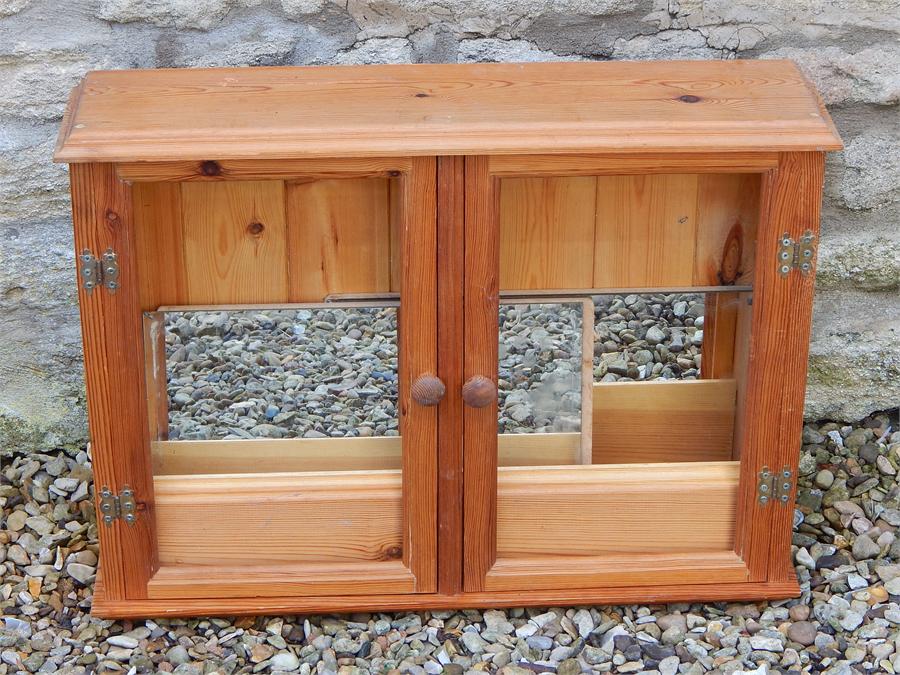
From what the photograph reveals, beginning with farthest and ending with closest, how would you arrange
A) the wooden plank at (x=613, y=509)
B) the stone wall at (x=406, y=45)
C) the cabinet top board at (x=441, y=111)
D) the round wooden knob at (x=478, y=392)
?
the stone wall at (x=406, y=45), the wooden plank at (x=613, y=509), the round wooden knob at (x=478, y=392), the cabinet top board at (x=441, y=111)

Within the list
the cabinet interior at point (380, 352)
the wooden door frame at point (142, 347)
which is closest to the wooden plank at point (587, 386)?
the cabinet interior at point (380, 352)

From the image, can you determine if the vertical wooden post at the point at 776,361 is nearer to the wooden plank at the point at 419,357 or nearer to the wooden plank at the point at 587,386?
the wooden plank at the point at 587,386

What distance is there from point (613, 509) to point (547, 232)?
0.45 metres

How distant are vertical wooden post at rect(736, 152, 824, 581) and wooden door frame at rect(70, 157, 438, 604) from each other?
0.49 metres

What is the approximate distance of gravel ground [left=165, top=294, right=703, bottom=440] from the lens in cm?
182

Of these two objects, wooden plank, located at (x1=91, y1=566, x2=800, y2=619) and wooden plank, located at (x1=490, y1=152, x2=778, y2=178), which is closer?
wooden plank, located at (x1=490, y1=152, x2=778, y2=178)

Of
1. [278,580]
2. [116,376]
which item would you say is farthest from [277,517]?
[116,376]

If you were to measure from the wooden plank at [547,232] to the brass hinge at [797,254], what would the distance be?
0.29m

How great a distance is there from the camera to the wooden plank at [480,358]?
5.51ft

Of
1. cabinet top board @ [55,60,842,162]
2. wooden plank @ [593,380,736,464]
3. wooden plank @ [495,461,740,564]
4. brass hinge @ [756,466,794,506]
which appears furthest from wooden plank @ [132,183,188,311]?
brass hinge @ [756,466,794,506]

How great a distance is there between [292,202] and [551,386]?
0.50m

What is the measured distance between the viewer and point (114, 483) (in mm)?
1786

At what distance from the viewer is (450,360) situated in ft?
5.76

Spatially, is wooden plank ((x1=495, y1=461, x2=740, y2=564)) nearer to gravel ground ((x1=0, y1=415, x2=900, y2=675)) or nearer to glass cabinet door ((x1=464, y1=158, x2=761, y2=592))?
glass cabinet door ((x1=464, y1=158, x2=761, y2=592))
